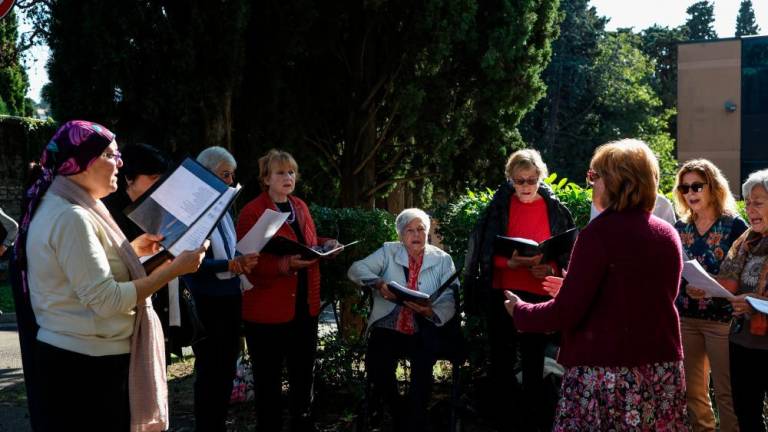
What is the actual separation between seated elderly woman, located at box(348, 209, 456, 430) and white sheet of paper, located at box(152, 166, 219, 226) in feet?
6.83

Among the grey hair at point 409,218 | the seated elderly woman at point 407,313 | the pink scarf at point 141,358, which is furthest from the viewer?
the grey hair at point 409,218

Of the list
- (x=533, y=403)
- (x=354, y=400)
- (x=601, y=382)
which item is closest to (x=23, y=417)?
(x=354, y=400)

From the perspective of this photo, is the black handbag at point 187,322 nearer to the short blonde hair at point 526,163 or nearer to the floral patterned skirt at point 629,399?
the floral patterned skirt at point 629,399

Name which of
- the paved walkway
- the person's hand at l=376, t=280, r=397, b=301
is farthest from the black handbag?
the paved walkway

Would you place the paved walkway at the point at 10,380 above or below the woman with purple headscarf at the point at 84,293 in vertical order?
below

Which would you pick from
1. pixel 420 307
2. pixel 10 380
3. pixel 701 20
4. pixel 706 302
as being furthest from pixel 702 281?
pixel 701 20

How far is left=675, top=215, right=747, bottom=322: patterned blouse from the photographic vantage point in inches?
191

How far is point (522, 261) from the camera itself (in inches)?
194

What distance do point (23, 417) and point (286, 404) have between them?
2166mm

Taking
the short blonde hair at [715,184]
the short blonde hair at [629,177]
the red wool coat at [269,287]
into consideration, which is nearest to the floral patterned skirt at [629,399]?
the short blonde hair at [629,177]

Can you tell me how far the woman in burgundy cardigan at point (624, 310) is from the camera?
314 centimetres

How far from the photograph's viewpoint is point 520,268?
5.19m

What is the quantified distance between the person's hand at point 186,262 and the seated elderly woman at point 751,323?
301 cm

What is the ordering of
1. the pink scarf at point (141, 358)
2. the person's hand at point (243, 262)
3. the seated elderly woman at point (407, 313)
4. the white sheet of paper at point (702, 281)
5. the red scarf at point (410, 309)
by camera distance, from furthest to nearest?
the red scarf at point (410, 309)
the seated elderly woman at point (407, 313)
the person's hand at point (243, 262)
the white sheet of paper at point (702, 281)
the pink scarf at point (141, 358)
